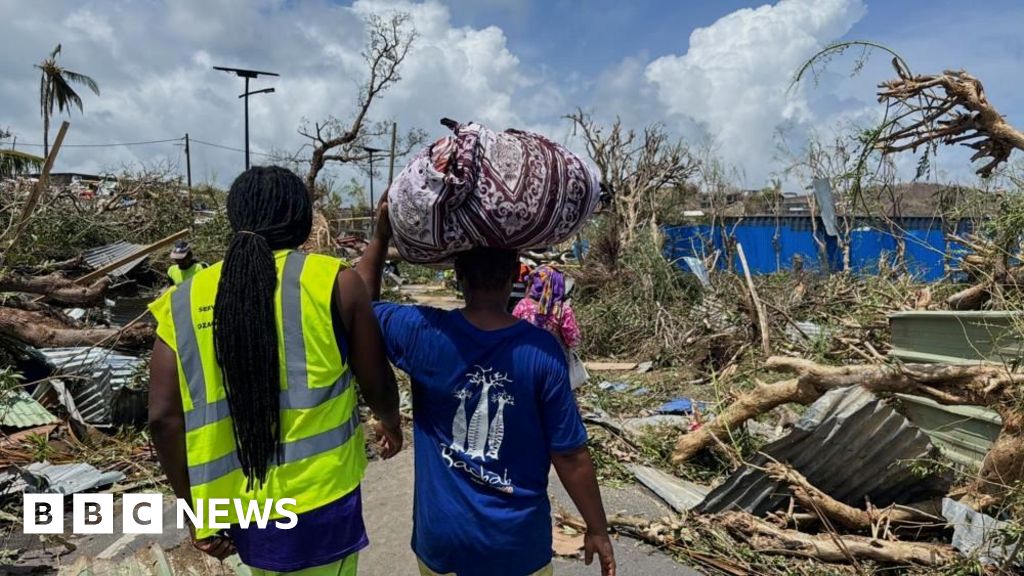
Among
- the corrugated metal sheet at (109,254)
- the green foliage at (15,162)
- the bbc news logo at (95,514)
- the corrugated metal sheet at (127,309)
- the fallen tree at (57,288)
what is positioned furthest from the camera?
the green foliage at (15,162)

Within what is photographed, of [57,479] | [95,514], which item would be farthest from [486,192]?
[57,479]

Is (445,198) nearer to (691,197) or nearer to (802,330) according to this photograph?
(802,330)

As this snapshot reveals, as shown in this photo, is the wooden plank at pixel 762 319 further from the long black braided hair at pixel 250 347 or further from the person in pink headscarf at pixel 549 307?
the long black braided hair at pixel 250 347

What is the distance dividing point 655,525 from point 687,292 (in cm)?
658

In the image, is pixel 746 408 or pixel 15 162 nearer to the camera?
pixel 746 408

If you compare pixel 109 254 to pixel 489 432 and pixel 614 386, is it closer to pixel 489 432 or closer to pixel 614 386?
pixel 614 386

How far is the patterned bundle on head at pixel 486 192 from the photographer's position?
158 cm

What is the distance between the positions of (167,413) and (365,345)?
0.48 meters

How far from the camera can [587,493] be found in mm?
1706

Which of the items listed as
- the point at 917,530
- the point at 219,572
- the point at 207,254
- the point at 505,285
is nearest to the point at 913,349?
the point at 917,530

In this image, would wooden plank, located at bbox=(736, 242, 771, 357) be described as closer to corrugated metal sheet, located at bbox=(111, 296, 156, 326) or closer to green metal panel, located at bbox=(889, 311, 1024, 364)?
green metal panel, located at bbox=(889, 311, 1024, 364)

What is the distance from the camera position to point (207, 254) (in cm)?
1012

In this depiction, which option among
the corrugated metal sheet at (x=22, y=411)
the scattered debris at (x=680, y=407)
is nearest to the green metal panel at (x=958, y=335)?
the scattered debris at (x=680, y=407)

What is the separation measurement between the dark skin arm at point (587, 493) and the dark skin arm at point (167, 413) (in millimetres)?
894
